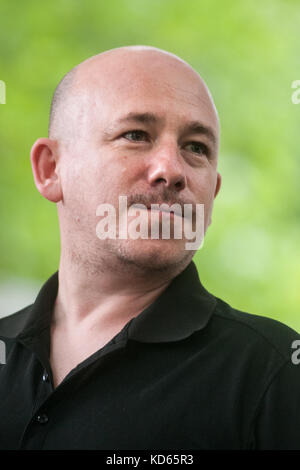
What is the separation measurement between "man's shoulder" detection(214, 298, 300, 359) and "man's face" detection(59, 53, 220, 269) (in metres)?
0.14

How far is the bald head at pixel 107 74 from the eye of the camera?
3.78 feet

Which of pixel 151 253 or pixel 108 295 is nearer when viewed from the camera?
pixel 151 253

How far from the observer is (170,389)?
99 centimetres

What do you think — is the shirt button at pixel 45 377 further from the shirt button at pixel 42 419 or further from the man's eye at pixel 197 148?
the man's eye at pixel 197 148

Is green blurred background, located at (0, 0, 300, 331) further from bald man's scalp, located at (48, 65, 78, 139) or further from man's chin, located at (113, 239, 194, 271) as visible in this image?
man's chin, located at (113, 239, 194, 271)

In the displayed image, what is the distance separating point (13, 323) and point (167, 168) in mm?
508

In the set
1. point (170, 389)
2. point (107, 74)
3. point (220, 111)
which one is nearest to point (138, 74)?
point (107, 74)

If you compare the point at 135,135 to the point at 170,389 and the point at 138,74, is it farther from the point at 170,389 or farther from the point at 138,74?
the point at 170,389

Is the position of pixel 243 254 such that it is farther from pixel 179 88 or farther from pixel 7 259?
pixel 179 88

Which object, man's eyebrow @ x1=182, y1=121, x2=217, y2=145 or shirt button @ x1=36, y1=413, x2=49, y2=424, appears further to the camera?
man's eyebrow @ x1=182, y1=121, x2=217, y2=145

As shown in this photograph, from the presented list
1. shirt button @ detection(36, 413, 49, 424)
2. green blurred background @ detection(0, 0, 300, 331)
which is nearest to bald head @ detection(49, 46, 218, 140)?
shirt button @ detection(36, 413, 49, 424)

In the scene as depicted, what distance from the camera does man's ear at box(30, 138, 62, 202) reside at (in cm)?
124

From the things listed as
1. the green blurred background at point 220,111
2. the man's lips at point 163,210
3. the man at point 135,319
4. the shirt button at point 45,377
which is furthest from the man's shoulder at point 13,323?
the green blurred background at point 220,111
